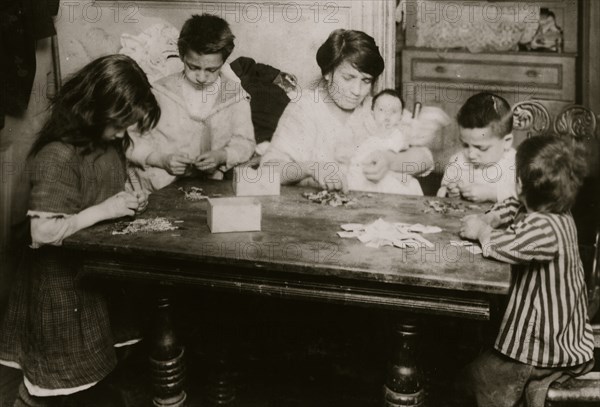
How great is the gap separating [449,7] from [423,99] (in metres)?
0.43

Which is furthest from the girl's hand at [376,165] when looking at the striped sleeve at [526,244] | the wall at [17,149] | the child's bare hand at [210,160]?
the wall at [17,149]

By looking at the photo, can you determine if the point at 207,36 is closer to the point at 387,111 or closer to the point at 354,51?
the point at 354,51

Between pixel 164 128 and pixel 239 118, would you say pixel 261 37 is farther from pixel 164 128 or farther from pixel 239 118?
pixel 164 128

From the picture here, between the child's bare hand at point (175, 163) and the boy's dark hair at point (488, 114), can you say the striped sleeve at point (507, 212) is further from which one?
the child's bare hand at point (175, 163)

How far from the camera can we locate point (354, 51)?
303 centimetres

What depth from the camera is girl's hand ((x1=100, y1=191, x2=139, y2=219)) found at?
2.35m

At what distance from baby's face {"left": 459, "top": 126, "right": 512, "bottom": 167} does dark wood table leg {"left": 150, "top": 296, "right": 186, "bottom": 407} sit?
1476 mm

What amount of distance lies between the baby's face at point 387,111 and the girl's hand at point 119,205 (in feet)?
4.11

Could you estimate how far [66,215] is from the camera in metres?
2.30

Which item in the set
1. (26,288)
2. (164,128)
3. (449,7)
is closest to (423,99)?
(449,7)

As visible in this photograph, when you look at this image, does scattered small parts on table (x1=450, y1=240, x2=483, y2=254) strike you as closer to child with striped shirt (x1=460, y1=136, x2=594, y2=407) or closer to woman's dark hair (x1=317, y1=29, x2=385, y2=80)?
child with striped shirt (x1=460, y1=136, x2=594, y2=407)

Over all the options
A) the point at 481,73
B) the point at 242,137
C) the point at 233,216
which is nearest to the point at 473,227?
the point at 233,216

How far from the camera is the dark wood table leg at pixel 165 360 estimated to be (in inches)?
93.7

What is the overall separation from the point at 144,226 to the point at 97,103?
519 millimetres
